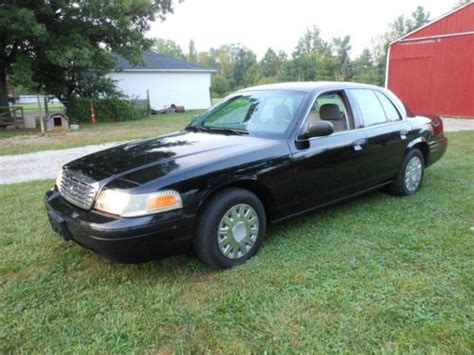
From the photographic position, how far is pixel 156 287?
2904 mm

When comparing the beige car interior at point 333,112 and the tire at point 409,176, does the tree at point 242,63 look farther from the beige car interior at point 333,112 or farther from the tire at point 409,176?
the beige car interior at point 333,112

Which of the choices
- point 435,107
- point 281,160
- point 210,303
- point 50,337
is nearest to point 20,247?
point 50,337

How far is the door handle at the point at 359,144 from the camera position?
13.2ft

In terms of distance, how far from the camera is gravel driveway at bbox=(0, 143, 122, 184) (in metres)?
6.72

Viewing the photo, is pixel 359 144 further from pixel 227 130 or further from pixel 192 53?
pixel 192 53

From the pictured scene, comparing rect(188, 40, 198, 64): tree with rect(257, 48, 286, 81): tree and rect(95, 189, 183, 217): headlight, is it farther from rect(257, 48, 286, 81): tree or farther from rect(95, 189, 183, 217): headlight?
rect(95, 189, 183, 217): headlight

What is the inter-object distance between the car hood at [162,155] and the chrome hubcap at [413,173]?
2.36 meters

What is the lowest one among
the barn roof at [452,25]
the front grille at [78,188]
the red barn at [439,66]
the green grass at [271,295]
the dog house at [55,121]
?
the green grass at [271,295]

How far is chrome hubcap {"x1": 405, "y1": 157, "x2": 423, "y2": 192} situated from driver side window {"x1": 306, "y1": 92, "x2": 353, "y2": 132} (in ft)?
4.28

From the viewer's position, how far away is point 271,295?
277 centimetres

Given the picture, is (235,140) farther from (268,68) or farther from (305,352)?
(268,68)

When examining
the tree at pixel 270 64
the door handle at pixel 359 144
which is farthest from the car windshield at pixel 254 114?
the tree at pixel 270 64

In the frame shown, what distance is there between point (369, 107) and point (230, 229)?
2403 mm

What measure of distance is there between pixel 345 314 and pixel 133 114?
18333 millimetres
